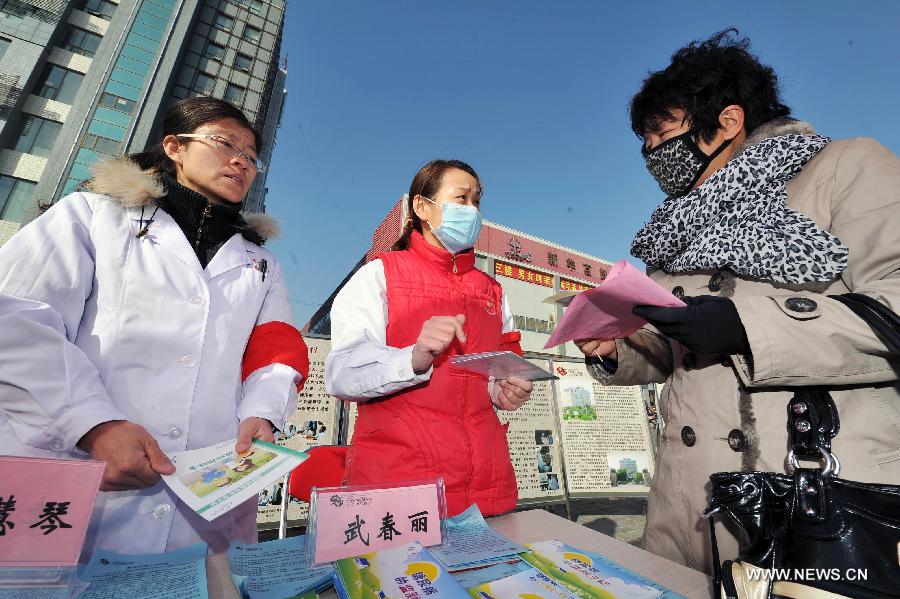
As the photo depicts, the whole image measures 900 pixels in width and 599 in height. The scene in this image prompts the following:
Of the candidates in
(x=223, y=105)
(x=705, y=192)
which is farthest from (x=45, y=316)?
(x=705, y=192)

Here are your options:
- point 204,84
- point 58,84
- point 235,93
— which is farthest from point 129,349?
point 235,93

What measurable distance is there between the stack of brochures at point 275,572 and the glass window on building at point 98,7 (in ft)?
88.1

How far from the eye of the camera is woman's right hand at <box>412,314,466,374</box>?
1347 mm

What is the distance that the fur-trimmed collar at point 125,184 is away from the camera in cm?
133

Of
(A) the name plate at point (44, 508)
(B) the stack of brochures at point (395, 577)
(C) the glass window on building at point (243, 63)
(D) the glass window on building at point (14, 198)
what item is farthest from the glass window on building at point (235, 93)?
(B) the stack of brochures at point (395, 577)

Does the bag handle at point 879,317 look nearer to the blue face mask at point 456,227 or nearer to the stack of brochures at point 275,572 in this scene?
the stack of brochures at point 275,572

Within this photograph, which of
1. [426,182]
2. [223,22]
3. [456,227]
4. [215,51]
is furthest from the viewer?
[223,22]

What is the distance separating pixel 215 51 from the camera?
2086 centimetres

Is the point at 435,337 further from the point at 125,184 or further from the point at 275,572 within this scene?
the point at 125,184

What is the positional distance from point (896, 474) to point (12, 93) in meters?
24.2

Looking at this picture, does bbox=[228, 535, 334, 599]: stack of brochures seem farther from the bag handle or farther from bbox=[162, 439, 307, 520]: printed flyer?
the bag handle

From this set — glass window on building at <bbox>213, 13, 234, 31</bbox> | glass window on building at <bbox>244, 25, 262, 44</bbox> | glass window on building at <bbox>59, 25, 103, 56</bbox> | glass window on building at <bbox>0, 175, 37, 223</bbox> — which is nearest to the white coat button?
glass window on building at <bbox>0, 175, 37, 223</bbox>

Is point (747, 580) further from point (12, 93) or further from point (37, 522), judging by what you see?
point (12, 93)

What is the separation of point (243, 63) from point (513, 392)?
27.4m
